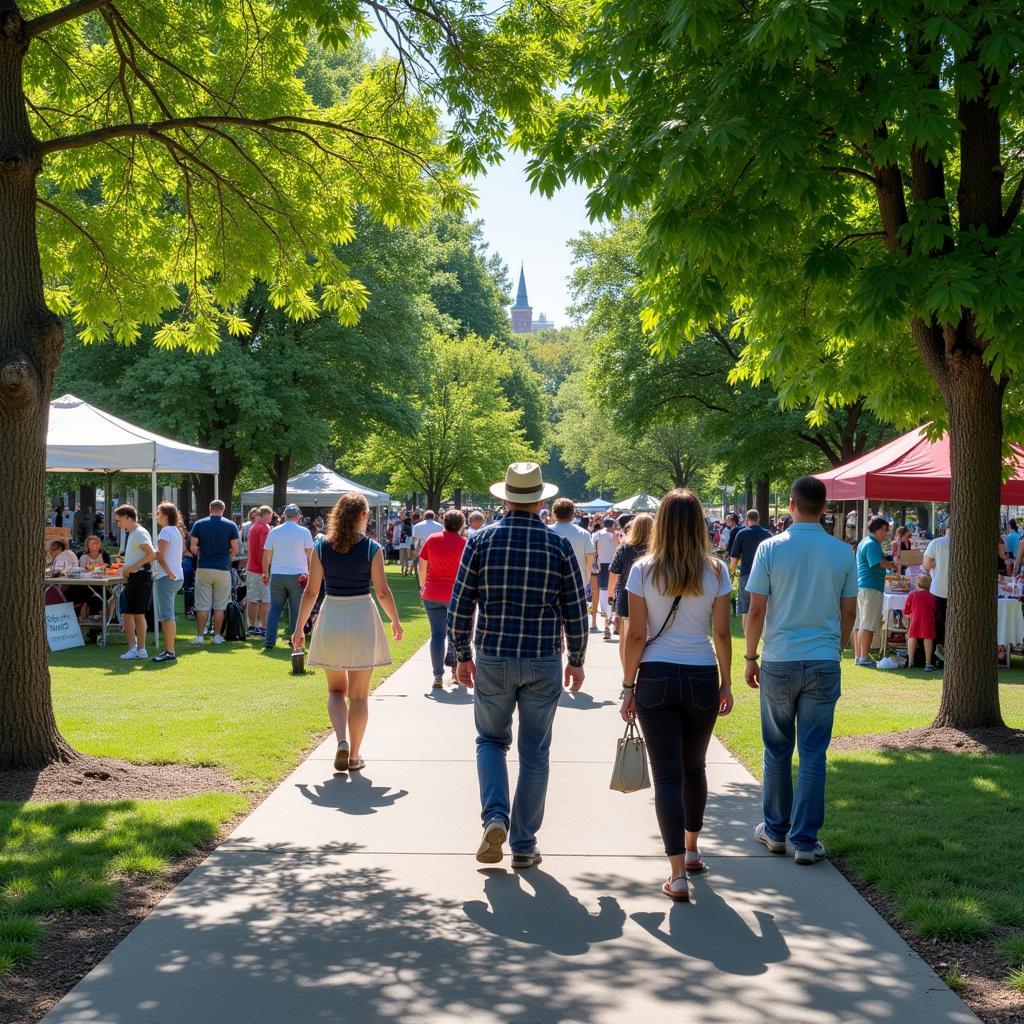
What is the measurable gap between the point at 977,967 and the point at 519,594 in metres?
2.62

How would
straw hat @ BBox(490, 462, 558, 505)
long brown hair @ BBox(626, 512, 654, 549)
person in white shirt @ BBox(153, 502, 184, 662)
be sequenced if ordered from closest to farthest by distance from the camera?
straw hat @ BBox(490, 462, 558, 505)
long brown hair @ BBox(626, 512, 654, 549)
person in white shirt @ BBox(153, 502, 184, 662)

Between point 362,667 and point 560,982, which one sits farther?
point 362,667

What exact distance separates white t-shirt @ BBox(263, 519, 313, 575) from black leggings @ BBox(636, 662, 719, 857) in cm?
992

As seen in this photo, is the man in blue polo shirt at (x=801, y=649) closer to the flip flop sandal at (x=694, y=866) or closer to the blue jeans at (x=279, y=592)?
the flip flop sandal at (x=694, y=866)

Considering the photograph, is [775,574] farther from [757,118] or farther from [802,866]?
[757,118]

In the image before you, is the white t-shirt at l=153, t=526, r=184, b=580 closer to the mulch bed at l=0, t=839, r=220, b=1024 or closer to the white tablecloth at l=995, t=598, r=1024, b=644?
the mulch bed at l=0, t=839, r=220, b=1024

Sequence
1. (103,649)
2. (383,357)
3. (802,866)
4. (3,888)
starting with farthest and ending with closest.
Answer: (383,357)
(103,649)
(802,866)
(3,888)

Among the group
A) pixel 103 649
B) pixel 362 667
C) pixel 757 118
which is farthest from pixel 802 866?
pixel 103 649

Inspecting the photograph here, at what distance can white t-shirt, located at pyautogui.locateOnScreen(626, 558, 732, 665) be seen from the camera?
568cm

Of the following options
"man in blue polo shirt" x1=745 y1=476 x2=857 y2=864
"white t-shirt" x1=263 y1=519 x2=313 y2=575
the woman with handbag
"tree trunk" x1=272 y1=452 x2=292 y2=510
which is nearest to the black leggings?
the woman with handbag

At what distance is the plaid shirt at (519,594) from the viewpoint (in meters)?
6.03

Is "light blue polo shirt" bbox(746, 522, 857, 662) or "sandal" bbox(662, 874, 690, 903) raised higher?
"light blue polo shirt" bbox(746, 522, 857, 662)

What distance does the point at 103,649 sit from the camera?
1622 cm

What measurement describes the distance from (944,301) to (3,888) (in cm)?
628
